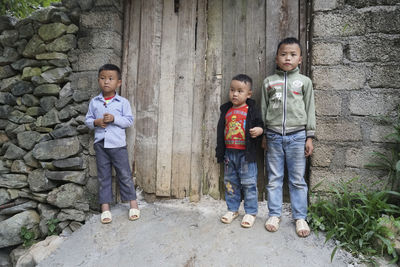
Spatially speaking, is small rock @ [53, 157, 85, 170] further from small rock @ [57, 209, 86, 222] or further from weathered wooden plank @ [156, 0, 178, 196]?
weathered wooden plank @ [156, 0, 178, 196]

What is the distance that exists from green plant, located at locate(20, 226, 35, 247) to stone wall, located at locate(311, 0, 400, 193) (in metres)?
3.09

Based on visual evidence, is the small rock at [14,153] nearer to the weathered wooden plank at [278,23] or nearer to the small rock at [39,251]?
the small rock at [39,251]

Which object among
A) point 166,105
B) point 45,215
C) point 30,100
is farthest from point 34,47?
point 45,215

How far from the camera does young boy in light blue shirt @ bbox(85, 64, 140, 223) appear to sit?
265 centimetres

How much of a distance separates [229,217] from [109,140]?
57.5 inches

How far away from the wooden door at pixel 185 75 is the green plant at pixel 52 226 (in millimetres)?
996

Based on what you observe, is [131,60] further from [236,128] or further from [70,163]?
[236,128]

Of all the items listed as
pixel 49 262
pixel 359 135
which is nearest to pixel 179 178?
pixel 49 262

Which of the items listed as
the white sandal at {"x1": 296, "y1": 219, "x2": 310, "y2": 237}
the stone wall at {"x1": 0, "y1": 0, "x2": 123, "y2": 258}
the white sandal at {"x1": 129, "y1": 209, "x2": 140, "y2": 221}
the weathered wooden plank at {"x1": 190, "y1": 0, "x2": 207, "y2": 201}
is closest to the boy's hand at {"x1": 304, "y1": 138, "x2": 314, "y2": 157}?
the white sandal at {"x1": 296, "y1": 219, "x2": 310, "y2": 237}

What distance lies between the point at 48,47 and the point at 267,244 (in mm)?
3226

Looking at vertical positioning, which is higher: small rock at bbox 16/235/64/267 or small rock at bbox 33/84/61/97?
small rock at bbox 33/84/61/97

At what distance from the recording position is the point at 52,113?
115 inches

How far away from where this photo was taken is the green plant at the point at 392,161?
2.27m

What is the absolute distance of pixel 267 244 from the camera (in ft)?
7.05
